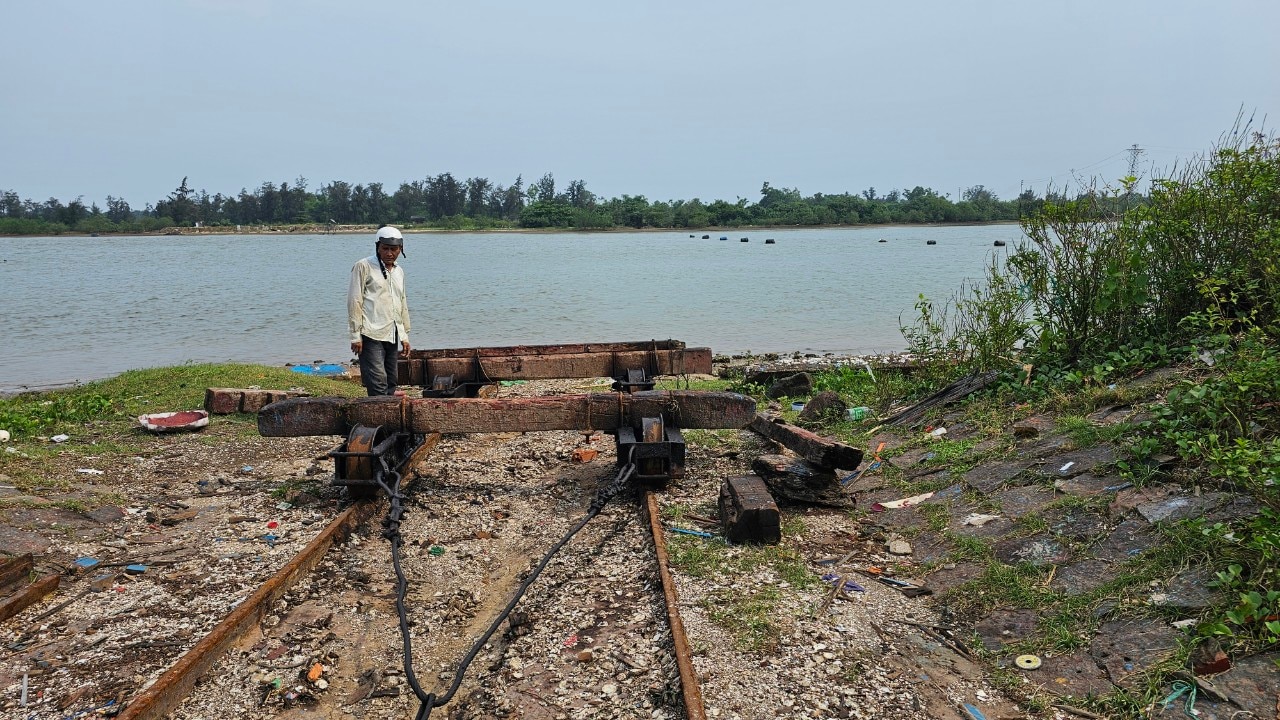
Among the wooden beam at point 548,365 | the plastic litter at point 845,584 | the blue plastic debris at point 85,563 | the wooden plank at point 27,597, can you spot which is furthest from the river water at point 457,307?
the wooden plank at point 27,597

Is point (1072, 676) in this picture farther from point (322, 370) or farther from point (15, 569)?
point (322, 370)

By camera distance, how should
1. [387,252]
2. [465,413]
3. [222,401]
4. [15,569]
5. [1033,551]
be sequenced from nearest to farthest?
[15,569] → [1033,551] → [465,413] → [387,252] → [222,401]

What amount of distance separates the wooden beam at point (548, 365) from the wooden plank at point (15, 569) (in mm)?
4056

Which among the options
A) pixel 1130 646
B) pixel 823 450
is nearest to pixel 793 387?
pixel 823 450

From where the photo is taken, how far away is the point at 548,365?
26.6ft

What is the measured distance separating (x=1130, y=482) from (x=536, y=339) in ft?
49.8

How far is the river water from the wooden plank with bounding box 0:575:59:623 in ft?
31.1

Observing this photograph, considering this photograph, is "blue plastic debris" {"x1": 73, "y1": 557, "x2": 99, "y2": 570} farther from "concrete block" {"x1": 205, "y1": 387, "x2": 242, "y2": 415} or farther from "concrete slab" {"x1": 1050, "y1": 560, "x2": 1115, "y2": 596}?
"concrete slab" {"x1": 1050, "y1": 560, "x2": 1115, "y2": 596}

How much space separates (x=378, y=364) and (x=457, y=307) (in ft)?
62.0

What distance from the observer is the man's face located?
21.6 ft

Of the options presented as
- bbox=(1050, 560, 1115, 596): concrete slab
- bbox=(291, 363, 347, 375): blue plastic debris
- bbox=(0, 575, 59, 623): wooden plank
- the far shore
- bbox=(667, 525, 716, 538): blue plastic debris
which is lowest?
bbox=(291, 363, 347, 375): blue plastic debris

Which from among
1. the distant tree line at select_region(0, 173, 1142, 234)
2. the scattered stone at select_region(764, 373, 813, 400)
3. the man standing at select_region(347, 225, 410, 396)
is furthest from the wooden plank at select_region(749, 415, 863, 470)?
the distant tree line at select_region(0, 173, 1142, 234)

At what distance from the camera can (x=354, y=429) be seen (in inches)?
215

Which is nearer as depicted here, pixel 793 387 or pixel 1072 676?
pixel 1072 676
